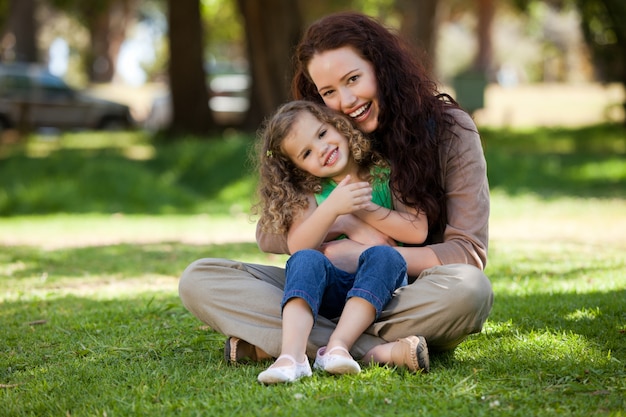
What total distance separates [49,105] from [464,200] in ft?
66.9

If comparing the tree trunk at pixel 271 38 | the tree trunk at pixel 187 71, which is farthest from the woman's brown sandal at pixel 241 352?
the tree trunk at pixel 187 71

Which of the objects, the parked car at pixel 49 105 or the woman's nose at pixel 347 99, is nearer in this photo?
the woman's nose at pixel 347 99

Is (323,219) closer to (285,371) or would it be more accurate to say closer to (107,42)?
(285,371)

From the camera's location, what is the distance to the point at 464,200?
388 cm

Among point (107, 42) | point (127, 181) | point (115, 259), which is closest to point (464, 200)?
point (115, 259)

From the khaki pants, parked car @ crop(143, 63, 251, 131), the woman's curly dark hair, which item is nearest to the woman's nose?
the woman's curly dark hair

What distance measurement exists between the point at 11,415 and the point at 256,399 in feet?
2.97

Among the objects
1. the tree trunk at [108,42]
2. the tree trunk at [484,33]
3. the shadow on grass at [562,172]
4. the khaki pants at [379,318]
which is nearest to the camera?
the khaki pants at [379,318]

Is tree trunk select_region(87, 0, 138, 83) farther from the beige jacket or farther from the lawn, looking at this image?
the beige jacket

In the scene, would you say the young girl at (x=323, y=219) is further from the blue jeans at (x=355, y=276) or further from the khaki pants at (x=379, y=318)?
the khaki pants at (x=379, y=318)

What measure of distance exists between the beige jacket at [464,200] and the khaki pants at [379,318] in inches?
8.5

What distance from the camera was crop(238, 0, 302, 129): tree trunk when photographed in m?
15.1

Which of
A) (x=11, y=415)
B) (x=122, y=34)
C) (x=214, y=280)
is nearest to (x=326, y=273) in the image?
(x=214, y=280)

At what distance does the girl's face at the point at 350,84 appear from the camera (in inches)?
156
